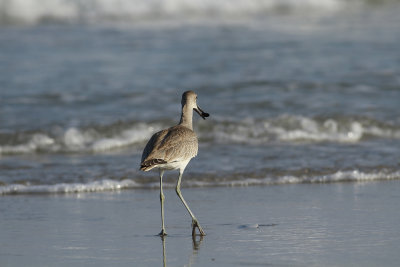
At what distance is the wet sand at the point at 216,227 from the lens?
5441 millimetres

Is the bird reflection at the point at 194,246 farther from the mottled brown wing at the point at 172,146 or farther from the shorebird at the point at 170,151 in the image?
the mottled brown wing at the point at 172,146

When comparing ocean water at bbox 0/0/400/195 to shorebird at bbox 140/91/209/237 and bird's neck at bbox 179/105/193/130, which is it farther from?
shorebird at bbox 140/91/209/237

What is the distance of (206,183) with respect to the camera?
820cm

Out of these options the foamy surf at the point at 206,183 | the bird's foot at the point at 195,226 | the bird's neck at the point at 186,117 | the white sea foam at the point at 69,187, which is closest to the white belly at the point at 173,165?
the bird's foot at the point at 195,226

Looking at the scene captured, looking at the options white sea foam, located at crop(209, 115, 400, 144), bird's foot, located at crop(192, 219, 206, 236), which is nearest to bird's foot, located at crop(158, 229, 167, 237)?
bird's foot, located at crop(192, 219, 206, 236)

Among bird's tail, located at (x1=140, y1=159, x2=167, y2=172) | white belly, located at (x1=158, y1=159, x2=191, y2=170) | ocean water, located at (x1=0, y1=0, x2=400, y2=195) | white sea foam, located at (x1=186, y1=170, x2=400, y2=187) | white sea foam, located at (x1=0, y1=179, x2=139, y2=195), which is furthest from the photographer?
ocean water, located at (x1=0, y1=0, x2=400, y2=195)

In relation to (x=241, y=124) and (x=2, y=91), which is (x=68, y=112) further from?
(x=241, y=124)

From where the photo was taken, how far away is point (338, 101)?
11961 millimetres

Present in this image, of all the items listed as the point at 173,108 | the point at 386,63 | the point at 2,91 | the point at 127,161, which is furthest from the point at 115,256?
the point at 386,63

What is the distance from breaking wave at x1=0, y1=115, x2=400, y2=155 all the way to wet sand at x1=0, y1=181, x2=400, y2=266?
89.8 inches

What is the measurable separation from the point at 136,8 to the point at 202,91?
8018 millimetres

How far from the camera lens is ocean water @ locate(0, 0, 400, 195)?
8.81 meters

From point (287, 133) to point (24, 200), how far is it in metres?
3.98

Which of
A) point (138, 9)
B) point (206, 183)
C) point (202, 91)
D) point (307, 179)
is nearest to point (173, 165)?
point (206, 183)
